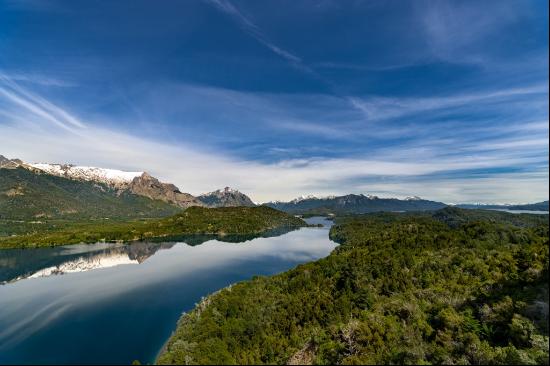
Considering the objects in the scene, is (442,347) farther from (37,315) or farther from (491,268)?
(37,315)

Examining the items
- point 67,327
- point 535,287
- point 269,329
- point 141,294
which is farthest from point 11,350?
point 535,287

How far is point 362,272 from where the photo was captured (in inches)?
3967

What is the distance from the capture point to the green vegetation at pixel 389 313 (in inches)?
1807

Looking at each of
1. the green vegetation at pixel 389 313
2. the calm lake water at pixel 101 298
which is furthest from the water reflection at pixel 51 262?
the green vegetation at pixel 389 313

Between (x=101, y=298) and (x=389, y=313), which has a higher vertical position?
(x=389, y=313)

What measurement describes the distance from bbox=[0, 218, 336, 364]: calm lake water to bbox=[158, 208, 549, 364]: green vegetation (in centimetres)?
1464

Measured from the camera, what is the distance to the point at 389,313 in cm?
6334

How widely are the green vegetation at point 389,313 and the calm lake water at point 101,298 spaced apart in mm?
14638

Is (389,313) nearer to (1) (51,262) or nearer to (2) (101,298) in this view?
(2) (101,298)

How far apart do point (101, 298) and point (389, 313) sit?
3752 inches

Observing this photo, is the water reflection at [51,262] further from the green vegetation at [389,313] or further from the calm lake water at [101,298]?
the green vegetation at [389,313]

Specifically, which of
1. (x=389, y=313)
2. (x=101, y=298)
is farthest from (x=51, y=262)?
(x=389, y=313)

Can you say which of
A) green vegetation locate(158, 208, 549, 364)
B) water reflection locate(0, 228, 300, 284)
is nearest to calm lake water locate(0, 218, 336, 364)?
water reflection locate(0, 228, 300, 284)

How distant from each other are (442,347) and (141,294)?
101151mm
